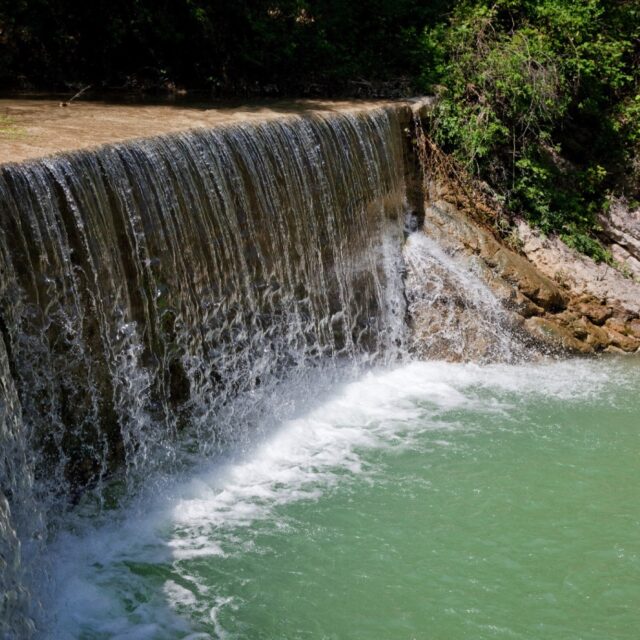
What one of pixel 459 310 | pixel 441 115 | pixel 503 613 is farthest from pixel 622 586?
pixel 441 115

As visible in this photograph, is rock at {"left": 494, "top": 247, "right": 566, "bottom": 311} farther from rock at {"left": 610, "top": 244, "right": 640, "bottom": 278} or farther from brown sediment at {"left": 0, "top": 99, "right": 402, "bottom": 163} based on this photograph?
brown sediment at {"left": 0, "top": 99, "right": 402, "bottom": 163}

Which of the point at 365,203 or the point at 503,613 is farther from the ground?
the point at 365,203

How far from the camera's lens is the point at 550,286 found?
28.5ft

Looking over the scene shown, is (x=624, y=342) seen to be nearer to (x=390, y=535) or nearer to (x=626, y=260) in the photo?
(x=626, y=260)

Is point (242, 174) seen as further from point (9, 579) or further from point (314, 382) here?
point (9, 579)

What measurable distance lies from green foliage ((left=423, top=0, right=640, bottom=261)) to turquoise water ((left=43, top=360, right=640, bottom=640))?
2.63 m

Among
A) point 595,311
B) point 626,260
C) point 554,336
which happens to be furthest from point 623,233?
point 554,336

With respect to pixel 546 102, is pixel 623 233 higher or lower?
lower

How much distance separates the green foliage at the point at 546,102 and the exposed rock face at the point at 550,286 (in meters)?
0.29

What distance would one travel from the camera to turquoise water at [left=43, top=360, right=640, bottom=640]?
482cm

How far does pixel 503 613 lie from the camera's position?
4879 millimetres

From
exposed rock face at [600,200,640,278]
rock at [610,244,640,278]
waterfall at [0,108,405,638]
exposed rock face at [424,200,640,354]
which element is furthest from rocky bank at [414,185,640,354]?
waterfall at [0,108,405,638]

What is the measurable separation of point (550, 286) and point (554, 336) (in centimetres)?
50

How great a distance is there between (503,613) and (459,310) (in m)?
3.81
